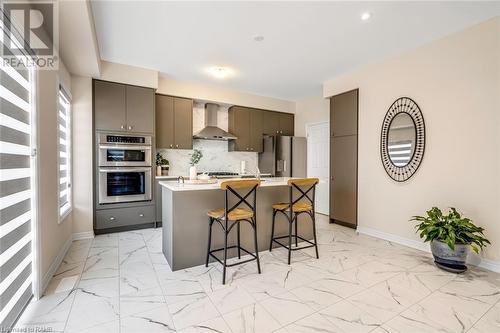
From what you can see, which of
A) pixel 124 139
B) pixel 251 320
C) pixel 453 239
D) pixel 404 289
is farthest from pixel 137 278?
pixel 453 239

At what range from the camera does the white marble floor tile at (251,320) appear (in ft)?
5.58

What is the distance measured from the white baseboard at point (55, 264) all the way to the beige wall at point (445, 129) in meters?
4.33

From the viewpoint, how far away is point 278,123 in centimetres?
611

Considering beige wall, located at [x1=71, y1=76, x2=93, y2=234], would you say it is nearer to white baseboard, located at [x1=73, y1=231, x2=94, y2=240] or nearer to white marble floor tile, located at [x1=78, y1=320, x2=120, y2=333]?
white baseboard, located at [x1=73, y1=231, x2=94, y2=240]

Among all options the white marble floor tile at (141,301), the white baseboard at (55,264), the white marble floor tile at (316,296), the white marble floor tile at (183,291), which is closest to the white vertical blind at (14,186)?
the white baseboard at (55,264)

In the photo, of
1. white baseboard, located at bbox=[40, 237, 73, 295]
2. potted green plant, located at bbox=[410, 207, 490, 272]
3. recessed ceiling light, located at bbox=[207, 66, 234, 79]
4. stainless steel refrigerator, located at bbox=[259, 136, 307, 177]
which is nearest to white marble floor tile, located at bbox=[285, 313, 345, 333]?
potted green plant, located at bbox=[410, 207, 490, 272]

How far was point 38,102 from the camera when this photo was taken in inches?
84.6

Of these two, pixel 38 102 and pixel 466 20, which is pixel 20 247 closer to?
pixel 38 102

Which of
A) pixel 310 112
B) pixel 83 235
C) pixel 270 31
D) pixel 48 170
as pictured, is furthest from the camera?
pixel 310 112

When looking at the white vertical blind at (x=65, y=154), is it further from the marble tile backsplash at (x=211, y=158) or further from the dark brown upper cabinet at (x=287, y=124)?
the dark brown upper cabinet at (x=287, y=124)

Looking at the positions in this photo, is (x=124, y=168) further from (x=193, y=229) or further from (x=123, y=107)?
(x=193, y=229)

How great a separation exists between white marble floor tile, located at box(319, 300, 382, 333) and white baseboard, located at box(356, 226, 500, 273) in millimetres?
1950

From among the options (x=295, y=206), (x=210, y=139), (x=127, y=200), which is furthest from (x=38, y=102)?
(x=210, y=139)

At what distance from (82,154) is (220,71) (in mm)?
2646
